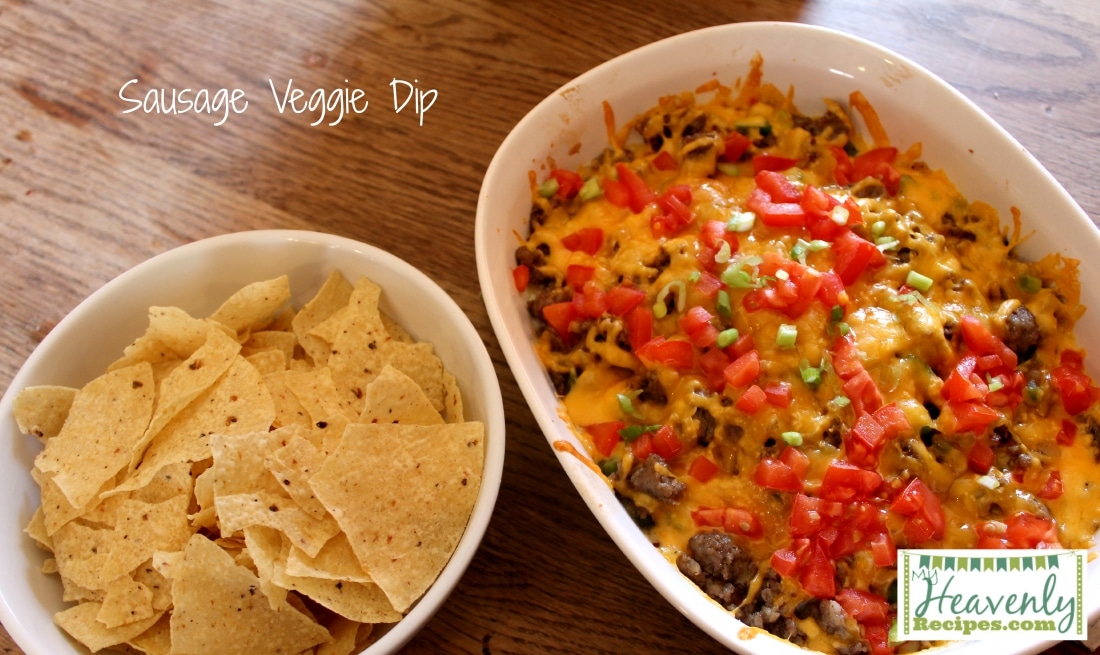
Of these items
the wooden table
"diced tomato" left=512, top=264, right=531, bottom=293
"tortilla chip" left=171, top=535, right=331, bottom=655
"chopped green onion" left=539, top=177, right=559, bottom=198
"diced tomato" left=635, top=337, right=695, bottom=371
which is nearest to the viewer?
"tortilla chip" left=171, top=535, right=331, bottom=655

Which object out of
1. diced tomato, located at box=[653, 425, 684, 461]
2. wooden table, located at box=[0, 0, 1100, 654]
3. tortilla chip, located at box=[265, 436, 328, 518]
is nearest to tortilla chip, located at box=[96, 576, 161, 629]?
tortilla chip, located at box=[265, 436, 328, 518]

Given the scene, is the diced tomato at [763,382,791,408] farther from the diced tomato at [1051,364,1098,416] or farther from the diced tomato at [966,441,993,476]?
the diced tomato at [1051,364,1098,416]

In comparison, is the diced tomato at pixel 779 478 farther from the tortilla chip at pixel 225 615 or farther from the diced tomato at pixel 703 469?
the tortilla chip at pixel 225 615

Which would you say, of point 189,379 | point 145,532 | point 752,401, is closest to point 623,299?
point 752,401

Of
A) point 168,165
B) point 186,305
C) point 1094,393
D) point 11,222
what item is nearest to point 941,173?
point 1094,393

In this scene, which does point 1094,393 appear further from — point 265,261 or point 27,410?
point 27,410

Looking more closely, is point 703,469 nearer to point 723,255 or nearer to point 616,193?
point 723,255
